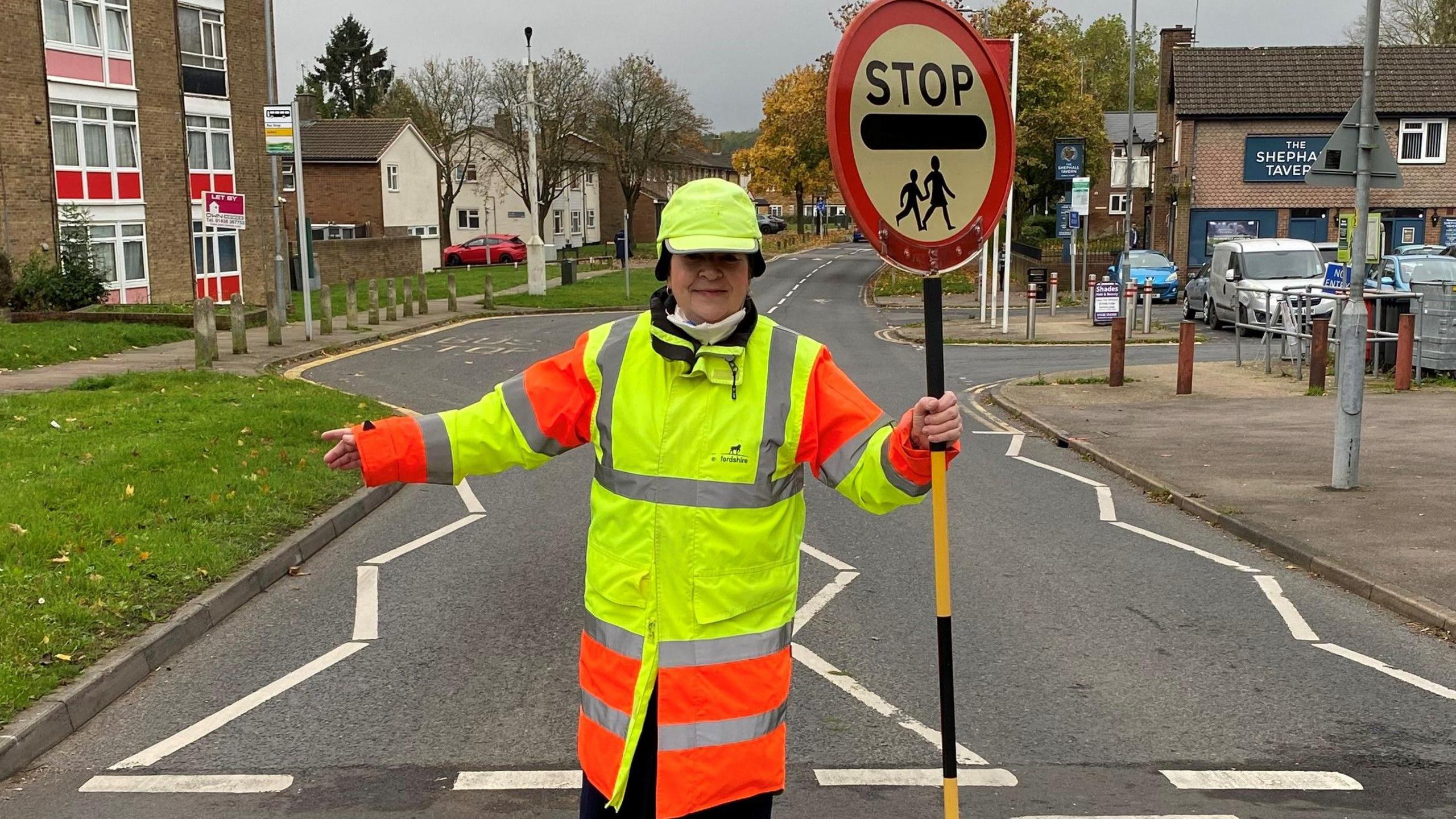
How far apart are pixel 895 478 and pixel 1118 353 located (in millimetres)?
15885

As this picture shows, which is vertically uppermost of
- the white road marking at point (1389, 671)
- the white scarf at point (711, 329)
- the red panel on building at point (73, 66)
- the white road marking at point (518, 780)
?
the red panel on building at point (73, 66)

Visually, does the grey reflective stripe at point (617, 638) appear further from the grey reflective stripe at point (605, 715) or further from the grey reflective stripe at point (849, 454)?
the grey reflective stripe at point (849, 454)

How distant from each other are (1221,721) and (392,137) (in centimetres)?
5991

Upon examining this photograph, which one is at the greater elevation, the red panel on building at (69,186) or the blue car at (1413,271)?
the red panel on building at (69,186)

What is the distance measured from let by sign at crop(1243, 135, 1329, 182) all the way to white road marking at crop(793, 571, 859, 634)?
42.1m

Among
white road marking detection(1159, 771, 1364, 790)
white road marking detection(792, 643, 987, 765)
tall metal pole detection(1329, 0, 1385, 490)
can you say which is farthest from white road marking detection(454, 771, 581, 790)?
tall metal pole detection(1329, 0, 1385, 490)

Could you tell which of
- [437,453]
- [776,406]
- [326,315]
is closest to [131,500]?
[437,453]

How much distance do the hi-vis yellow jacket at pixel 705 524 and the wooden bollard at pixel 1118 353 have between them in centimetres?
1517

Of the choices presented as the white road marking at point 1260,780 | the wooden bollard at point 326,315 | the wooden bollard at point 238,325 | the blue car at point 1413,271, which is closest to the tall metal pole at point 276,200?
the wooden bollard at point 326,315

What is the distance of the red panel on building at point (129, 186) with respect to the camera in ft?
114

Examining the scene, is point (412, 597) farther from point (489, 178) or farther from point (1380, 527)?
point (489, 178)

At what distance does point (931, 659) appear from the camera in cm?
677

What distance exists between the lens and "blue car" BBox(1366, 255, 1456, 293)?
78.1 ft

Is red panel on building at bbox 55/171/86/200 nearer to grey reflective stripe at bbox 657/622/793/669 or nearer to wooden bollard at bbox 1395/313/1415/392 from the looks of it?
wooden bollard at bbox 1395/313/1415/392
